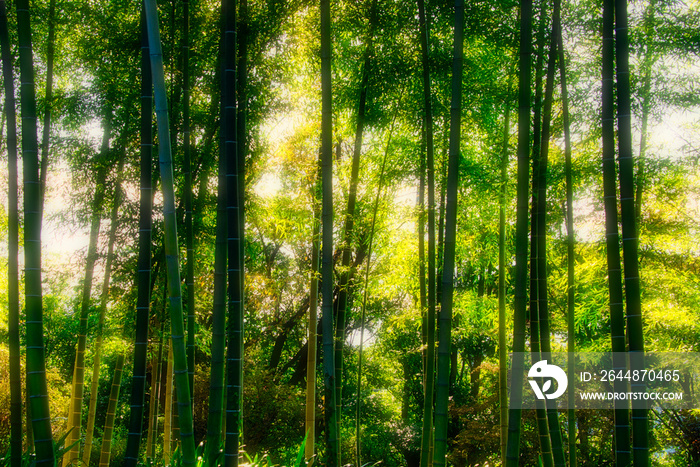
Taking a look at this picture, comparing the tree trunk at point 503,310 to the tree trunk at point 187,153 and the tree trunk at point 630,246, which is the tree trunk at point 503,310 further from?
the tree trunk at point 187,153

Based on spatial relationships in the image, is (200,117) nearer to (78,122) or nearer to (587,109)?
(78,122)

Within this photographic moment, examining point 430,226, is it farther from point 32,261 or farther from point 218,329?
point 32,261

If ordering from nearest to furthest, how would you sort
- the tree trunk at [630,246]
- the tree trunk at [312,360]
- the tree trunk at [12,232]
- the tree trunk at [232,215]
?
the tree trunk at [630,246], the tree trunk at [232,215], the tree trunk at [12,232], the tree trunk at [312,360]

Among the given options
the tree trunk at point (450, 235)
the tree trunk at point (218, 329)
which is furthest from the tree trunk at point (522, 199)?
the tree trunk at point (218, 329)

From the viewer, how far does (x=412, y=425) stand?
984cm

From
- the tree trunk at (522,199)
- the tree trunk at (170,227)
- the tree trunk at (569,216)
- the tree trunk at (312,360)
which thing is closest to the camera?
the tree trunk at (170,227)

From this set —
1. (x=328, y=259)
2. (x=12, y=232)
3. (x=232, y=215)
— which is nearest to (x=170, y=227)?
(x=232, y=215)

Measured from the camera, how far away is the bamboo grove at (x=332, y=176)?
2881 mm

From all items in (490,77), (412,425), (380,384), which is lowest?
(412,425)

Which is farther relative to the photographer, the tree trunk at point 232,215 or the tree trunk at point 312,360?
the tree trunk at point 312,360

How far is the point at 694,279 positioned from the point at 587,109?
222 cm

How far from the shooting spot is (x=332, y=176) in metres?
4.48

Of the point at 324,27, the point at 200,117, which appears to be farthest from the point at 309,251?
the point at 324,27
